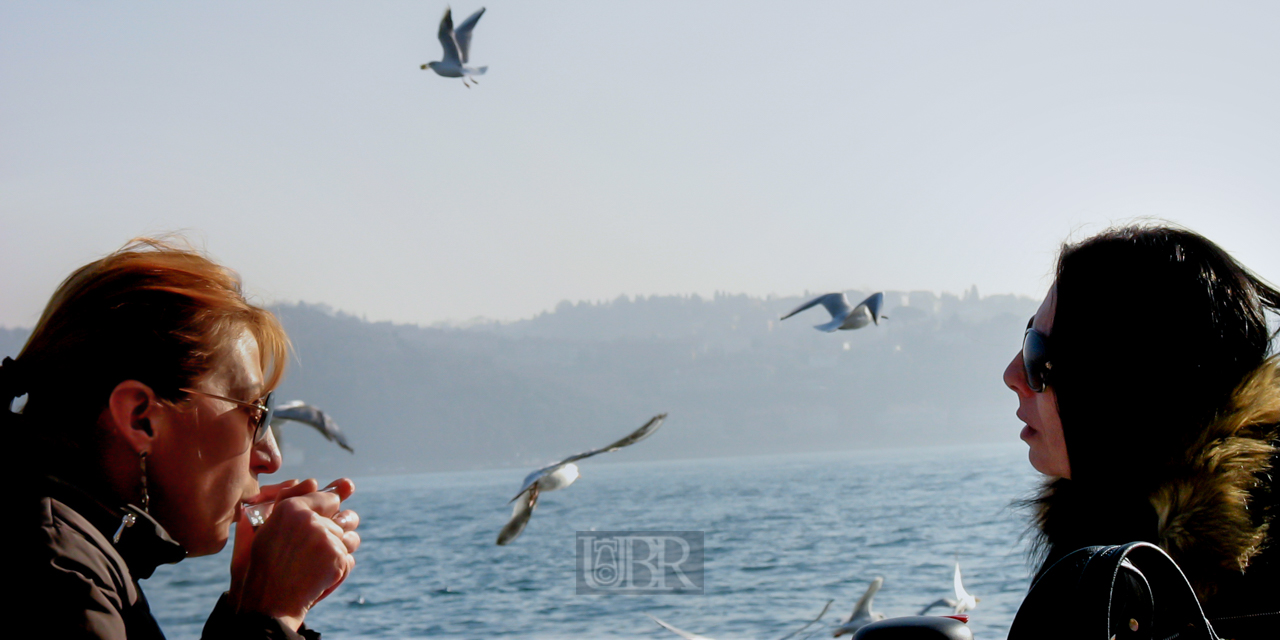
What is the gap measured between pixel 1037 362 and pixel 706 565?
1070 inches

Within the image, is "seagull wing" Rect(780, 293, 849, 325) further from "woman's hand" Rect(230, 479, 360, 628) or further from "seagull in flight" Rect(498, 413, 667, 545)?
"woman's hand" Rect(230, 479, 360, 628)

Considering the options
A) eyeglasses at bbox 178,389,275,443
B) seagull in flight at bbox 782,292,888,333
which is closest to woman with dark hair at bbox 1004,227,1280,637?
eyeglasses at bbox 178,389,275,443

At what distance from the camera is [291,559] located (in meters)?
1.20

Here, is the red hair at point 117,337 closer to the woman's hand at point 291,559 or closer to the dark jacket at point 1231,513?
the woman's hand at point 291,559

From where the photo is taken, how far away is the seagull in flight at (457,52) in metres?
6.00

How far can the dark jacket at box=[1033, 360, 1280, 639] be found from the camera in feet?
3.91

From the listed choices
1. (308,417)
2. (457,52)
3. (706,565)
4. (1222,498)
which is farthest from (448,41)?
(706,565)

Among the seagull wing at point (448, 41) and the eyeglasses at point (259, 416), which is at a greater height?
the seagull wing at point (448, 41)

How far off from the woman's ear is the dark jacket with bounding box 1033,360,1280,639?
1.19 meters

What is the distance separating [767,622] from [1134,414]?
15.9m

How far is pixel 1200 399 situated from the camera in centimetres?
130

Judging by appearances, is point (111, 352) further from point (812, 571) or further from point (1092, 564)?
point (812, 571)

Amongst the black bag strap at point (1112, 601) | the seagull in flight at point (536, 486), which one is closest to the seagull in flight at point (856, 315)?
the seagull in flight at point (536, 486)

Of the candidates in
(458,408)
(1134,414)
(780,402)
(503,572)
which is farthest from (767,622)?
(780,402)
